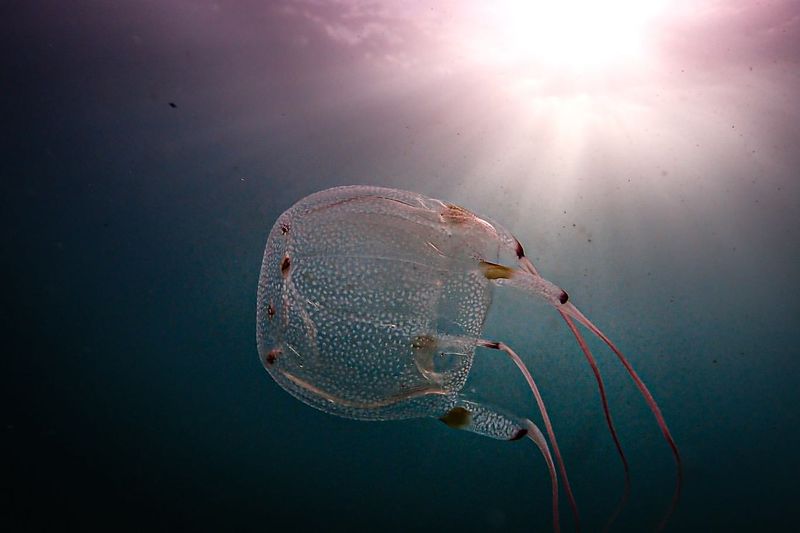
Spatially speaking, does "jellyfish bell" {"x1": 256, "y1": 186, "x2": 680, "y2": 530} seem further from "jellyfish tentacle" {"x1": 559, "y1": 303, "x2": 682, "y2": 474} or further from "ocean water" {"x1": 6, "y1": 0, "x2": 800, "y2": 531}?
"ocean water" {"x1": 6, "y1": 0, "x2": 800, "y2": 531}

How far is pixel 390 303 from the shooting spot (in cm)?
220

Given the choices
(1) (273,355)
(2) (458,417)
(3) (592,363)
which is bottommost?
(2) (458,417)

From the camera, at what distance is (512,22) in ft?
11.5

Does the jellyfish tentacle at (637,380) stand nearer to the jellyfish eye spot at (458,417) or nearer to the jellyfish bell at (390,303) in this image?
the jellyfish bell at (390,303)

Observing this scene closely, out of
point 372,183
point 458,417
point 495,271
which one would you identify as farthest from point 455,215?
point 372,183

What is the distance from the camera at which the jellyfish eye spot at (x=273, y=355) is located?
7.87ft

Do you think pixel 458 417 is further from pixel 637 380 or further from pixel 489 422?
pixel 637 380

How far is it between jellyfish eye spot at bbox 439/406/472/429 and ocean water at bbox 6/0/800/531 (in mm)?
1668

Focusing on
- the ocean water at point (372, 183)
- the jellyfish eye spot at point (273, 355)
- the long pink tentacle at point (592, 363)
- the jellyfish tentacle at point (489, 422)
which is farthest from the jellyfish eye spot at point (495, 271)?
the ocean water at point (372, 183)

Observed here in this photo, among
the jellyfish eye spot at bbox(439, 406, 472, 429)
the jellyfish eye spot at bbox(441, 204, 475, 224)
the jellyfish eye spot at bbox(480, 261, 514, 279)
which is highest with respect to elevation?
the jellyfish eye spot at bbox(441, 204, 475, 224)

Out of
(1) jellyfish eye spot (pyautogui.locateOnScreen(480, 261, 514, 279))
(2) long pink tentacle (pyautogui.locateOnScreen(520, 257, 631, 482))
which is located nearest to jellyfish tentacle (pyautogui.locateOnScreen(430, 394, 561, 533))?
(2) long pink tentacle (pyautogui.locateOnScreen(520, 257, 631, 482))

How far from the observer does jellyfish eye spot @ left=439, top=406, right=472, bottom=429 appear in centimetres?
245

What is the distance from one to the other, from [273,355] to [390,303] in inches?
28.5

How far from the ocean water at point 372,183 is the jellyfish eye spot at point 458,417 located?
1.67m
